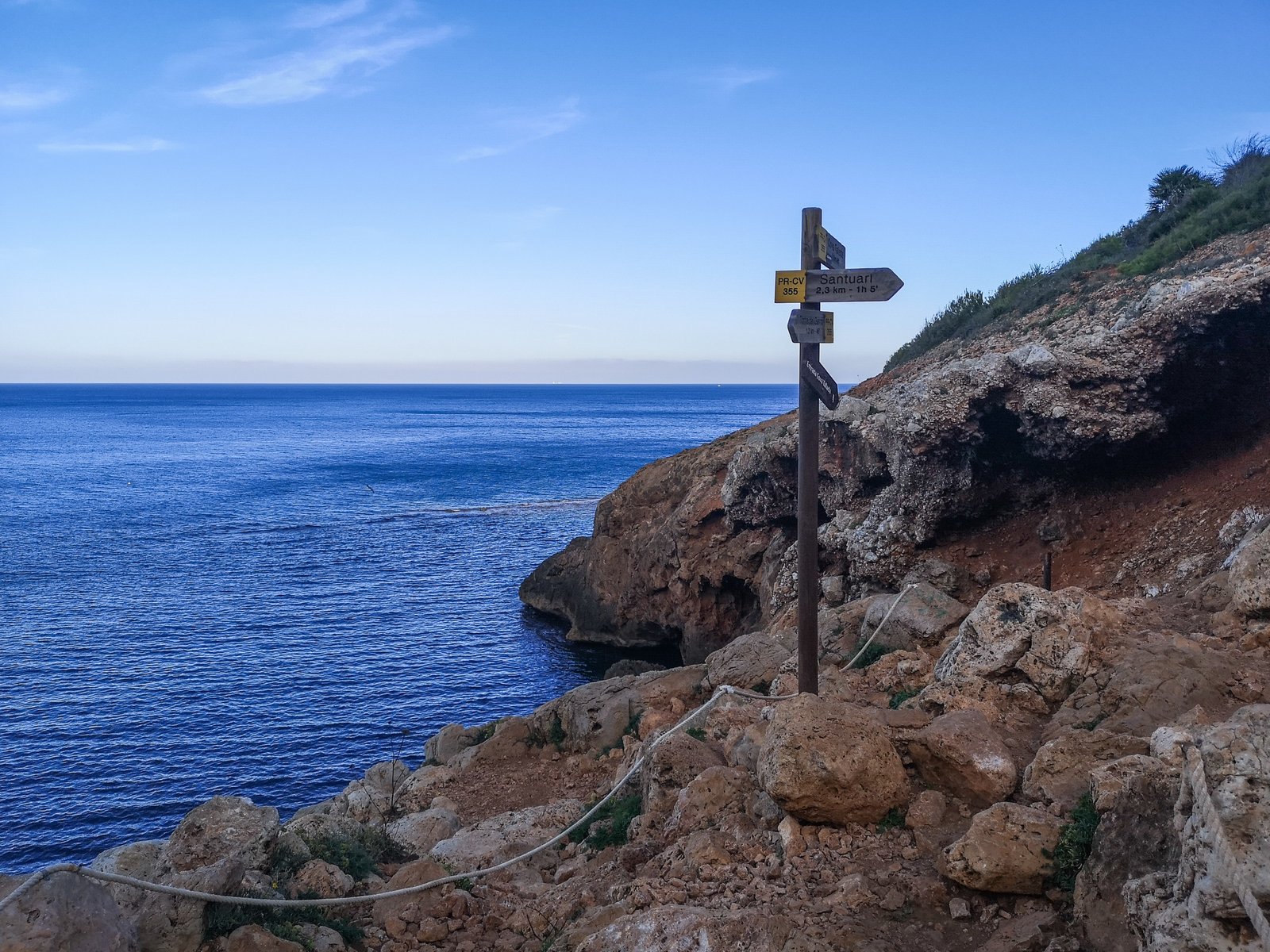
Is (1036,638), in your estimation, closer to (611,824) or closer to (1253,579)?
A: (1253,579)

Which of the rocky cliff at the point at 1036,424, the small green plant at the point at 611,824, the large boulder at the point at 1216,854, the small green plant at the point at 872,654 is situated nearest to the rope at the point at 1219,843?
the large boulder at the point at 1216,854

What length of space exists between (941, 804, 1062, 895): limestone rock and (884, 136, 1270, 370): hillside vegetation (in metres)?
17.6

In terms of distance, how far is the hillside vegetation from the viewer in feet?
66.1

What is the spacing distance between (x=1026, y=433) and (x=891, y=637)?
21.2ft

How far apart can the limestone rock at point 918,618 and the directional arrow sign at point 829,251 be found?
183 inches

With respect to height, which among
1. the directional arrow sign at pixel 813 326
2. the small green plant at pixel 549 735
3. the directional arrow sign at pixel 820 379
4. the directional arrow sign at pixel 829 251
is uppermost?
the directional arrow sign at pixel 829 251

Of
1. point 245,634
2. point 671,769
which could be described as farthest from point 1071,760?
point 245,634

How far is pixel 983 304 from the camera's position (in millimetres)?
32375

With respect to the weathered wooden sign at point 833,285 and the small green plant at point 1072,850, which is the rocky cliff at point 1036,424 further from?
the small green plant at point 1072,850

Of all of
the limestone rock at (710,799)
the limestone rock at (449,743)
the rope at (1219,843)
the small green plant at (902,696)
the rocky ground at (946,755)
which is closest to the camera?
the rope at (1219,843)

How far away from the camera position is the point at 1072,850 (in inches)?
229

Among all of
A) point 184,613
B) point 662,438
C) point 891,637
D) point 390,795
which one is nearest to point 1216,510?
point 891,637

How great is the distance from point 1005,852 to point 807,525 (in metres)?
4.45

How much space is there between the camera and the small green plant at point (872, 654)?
11852mm
